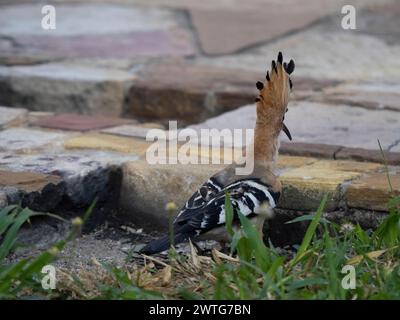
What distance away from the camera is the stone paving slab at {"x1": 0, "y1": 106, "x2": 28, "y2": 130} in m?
4.72

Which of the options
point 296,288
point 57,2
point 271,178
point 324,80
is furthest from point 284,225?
point 57,2

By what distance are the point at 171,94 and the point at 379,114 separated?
1.17 m

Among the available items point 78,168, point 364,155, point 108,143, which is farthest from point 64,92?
point 364,155

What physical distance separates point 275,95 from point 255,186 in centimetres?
34

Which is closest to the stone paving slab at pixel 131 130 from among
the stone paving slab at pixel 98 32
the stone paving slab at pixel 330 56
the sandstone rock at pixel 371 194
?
the sandstone rock at pixel 371 194

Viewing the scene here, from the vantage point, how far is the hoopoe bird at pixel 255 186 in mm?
3402

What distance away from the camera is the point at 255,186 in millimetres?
3482

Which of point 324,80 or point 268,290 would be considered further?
point 324,80

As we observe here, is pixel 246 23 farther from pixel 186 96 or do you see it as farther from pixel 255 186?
pixel 255 186

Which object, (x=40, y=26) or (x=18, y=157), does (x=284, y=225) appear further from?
(x=40, y=26)

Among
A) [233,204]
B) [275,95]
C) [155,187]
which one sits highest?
[275,95]

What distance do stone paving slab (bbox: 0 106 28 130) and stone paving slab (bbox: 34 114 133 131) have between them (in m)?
0.10

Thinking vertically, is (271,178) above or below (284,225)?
above

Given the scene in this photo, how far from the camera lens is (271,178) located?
3.54 m
